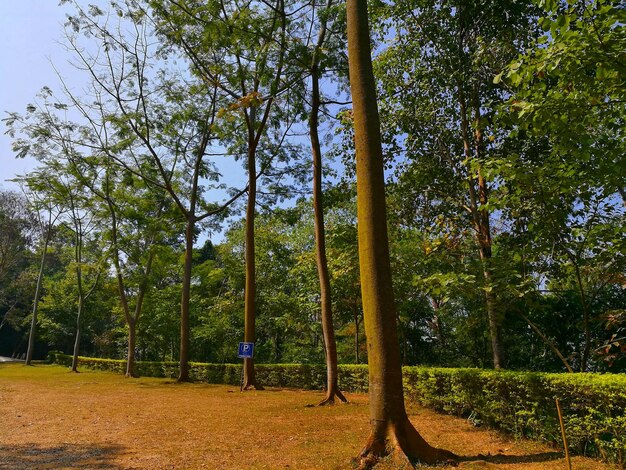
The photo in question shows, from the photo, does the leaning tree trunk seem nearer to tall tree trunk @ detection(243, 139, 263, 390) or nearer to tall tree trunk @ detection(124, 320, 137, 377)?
tall tree trunk @ detection(243, 139, 263, 390)

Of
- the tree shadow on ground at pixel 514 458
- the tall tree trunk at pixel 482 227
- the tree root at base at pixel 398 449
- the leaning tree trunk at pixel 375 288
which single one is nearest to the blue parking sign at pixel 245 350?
the tall tree trunk at pixel 482 227

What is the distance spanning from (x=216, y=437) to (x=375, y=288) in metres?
3.74

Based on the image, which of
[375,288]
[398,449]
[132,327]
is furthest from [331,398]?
[132,327]

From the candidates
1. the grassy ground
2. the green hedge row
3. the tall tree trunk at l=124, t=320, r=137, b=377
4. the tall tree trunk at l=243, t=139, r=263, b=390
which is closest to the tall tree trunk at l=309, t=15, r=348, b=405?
the grassy ground

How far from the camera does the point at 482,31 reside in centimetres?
988

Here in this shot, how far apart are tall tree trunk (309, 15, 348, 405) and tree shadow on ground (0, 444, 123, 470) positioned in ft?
17.7

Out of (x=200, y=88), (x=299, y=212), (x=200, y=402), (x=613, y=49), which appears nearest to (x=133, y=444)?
(x=200, y=402)

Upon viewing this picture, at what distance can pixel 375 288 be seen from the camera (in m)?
5.20

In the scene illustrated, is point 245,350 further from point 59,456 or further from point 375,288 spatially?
point 375,288

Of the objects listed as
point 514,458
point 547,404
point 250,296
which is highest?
point 250,296

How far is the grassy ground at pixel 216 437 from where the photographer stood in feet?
17.4

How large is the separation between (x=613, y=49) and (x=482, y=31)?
647 cm

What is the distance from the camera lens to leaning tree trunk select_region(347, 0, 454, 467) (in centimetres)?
480

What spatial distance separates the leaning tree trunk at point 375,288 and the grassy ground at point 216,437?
0.34 meters
